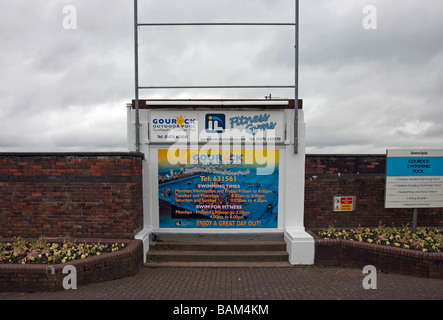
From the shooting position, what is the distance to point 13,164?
5.84 metres

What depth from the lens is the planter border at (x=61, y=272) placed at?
4523mm

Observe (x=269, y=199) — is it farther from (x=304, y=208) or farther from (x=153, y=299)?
(x=153, y=299)

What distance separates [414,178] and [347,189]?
4.88 feet

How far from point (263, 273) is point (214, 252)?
1.29 metres

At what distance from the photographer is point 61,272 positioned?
4539 mm

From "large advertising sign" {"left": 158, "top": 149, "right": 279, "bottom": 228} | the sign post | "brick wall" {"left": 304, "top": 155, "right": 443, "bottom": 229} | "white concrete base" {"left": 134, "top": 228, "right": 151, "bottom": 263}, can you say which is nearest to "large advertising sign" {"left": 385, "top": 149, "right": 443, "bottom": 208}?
the sign post

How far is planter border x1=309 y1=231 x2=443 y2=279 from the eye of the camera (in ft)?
16.8

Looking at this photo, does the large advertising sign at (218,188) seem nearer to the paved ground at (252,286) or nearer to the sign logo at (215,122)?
the sign logo at (215,122)

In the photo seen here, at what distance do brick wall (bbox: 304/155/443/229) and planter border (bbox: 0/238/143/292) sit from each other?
447 cm

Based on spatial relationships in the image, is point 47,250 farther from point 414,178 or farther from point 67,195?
point 414,178

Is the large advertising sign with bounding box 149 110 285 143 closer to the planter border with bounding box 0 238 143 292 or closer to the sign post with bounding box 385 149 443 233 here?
the sign post with bounding box 385 149 443 233

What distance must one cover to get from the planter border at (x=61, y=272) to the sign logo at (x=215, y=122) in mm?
3296

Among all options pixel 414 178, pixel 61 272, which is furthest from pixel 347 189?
pixel 61 272

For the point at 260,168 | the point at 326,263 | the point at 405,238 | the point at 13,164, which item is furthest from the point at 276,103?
the point at 13,164
